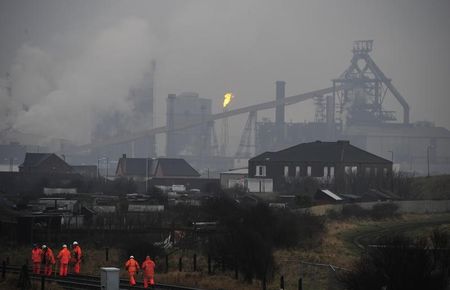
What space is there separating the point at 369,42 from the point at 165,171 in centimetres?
8826

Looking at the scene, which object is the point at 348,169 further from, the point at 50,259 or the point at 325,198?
the point at 50,259

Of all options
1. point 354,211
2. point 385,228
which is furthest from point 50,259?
point 354,211

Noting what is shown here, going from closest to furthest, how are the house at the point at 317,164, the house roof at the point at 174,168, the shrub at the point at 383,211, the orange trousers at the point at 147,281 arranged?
the orange trousers at the point at 147,281
the shrub at the point at 383,211
the house at the point at 317,164
the house roof at the point at 174,168

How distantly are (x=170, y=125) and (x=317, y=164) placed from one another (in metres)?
73.4

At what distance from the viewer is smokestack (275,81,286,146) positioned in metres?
142

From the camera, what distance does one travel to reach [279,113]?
5679 inches

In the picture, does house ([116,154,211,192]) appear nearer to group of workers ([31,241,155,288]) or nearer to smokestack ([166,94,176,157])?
group of workers ([31,241,155,288])

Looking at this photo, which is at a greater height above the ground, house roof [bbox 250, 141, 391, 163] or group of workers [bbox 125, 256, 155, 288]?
house roof [bbox 250, 141, 391, 163]

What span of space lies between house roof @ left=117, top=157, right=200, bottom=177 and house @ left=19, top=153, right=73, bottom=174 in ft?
22.5

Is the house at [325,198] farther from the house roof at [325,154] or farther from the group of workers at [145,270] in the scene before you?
the group of workers at [145,270]

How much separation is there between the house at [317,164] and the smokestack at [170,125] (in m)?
67.9

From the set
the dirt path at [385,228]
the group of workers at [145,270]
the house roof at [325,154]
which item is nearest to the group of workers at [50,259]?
the group of workers at [145,270]

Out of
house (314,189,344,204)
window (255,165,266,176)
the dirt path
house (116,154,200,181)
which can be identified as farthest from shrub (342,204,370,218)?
house (116,154,200,181)

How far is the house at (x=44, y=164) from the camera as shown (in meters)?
68.3
